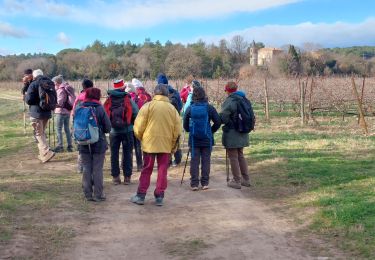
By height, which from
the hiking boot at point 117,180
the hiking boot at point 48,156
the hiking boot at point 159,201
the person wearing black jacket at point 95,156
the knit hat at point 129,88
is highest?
the knit hat at point 129,88

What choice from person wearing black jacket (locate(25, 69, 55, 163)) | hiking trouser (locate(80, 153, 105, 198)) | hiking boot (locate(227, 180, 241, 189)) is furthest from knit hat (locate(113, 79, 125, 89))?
person wearing black jacket (locate(25, 69, 55, 163))

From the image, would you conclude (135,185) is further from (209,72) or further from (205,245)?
(209,72)

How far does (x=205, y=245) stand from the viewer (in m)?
5.24

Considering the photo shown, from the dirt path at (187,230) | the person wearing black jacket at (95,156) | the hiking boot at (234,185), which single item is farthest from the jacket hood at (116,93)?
the hiking boot at (234,185)

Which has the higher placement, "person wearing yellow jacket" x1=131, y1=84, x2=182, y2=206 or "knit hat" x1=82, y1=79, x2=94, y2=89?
"knit hat" x1=82, y1=79, x2=94, y2=89

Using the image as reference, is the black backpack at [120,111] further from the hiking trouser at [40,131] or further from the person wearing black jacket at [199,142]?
the hiking trouser at [40,131]

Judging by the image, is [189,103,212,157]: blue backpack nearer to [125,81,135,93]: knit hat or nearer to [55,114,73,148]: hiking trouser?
[125,81,135,93]: knit hat

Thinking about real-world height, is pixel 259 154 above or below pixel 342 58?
below

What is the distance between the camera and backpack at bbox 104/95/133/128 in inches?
306

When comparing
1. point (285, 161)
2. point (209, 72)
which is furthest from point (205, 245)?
point (209, 72)

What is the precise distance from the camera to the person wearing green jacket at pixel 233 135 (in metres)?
7.93

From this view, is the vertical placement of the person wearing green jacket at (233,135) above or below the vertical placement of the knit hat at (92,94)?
below

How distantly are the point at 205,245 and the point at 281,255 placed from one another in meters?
0.82

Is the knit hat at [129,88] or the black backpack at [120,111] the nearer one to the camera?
the black backpack at [120,111]
